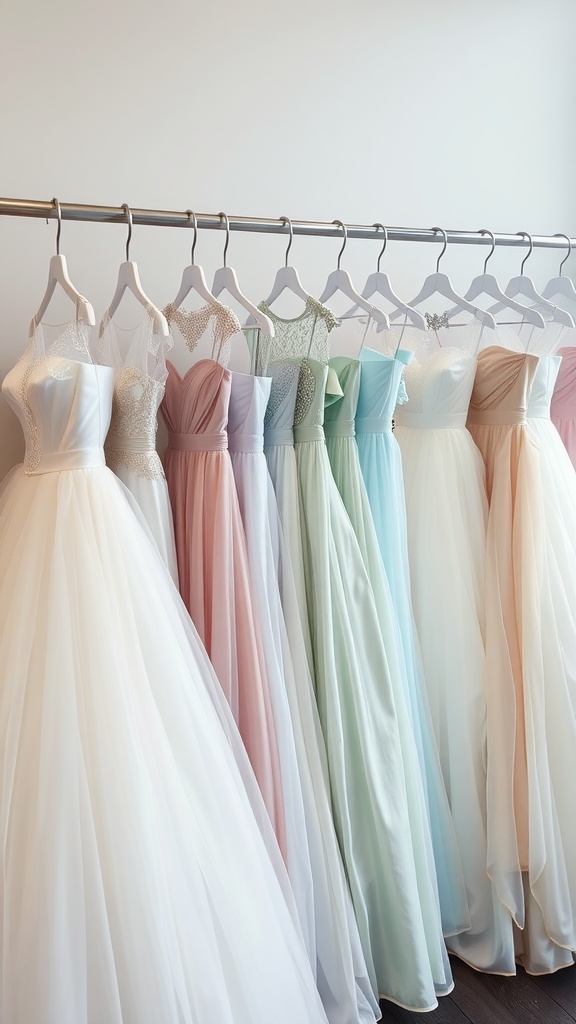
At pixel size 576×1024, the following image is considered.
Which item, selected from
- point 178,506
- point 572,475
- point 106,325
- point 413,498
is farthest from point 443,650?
point 106,325

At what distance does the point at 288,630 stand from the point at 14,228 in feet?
3.36

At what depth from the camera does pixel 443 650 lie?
1973 millimetres

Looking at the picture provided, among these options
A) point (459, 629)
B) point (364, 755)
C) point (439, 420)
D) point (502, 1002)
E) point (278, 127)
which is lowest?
point (502, 1002)

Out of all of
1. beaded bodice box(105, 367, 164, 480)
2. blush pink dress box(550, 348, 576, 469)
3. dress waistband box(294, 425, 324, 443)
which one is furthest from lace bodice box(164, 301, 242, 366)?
blush pink dress box(550, 348, 576, 469)

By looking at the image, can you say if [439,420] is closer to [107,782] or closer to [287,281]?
[287,281]

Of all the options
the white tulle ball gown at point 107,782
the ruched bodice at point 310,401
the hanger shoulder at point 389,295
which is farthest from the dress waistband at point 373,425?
the white tulle ball gown at point 107,782

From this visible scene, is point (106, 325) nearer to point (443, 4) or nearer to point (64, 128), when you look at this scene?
point (64, 128)

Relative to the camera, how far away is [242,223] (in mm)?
1783

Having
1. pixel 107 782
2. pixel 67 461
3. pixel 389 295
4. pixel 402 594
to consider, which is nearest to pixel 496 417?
pixel 389 295

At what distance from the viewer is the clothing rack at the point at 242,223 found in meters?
1.57

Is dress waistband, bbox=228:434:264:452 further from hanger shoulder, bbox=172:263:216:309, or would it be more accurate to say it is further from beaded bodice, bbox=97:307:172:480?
hanger shoulder, bbox=172:263:216:309

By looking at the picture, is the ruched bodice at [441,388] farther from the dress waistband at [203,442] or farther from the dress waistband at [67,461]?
the dress waistband at [67,461]

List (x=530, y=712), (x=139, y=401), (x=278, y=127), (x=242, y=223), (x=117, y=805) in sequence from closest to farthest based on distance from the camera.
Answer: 1. (x=117, y=805)
2. (x=139, y=401)
3. (x=242, y=223)
4. (x=530, y=712)
5. (x=278, y=127)

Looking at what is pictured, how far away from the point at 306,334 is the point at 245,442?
28cm
